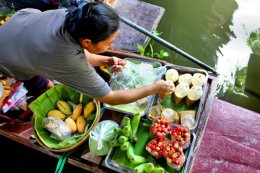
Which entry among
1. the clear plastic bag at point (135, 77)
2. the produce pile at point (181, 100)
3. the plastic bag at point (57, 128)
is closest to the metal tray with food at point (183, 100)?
the produce pile at point (181, 100)

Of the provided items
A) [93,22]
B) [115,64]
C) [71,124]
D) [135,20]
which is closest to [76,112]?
[71,124]

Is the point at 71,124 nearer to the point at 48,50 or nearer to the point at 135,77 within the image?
the point at 135,77

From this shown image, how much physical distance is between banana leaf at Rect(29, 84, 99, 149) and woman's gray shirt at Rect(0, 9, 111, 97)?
465 millimetres

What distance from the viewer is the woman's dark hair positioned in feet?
5.42

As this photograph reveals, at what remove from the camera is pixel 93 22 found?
1643mm

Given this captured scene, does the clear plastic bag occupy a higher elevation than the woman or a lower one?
lower

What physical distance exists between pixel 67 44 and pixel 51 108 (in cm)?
98

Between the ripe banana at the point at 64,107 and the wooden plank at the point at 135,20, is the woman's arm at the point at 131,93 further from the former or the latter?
the wooden plank at the point at 135,20

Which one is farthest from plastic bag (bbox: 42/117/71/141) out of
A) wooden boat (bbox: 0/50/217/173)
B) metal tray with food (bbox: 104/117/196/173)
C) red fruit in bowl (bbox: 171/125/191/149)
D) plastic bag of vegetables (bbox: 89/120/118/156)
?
red fruit in bowl (bbox: 171/125/191/149)

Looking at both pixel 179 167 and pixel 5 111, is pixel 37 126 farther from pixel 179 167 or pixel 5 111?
pixel 179 167

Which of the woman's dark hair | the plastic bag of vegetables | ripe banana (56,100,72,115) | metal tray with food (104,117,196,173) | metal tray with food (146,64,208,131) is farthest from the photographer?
ripe banana (56,100,72,115)

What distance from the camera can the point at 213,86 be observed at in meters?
2.56

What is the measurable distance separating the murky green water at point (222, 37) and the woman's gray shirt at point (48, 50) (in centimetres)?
251

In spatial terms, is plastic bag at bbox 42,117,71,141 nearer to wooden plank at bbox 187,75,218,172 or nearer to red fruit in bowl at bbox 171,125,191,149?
red fruit in bowl at bbox 171,125,191,149
